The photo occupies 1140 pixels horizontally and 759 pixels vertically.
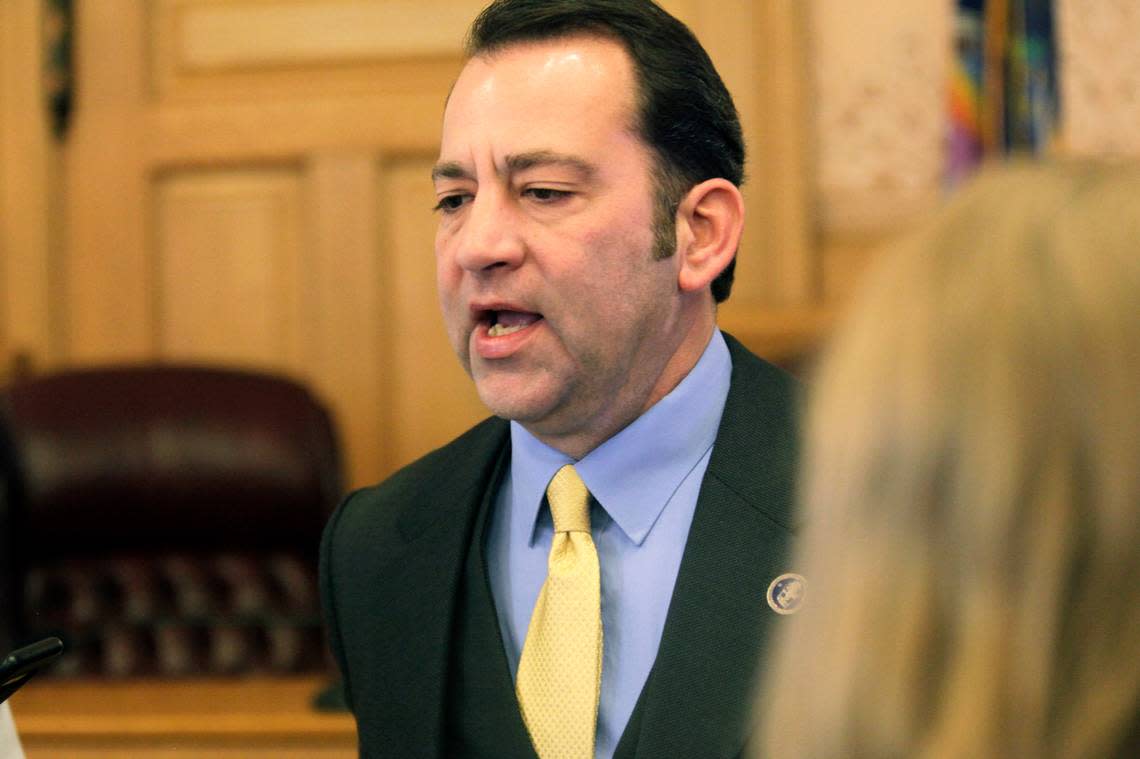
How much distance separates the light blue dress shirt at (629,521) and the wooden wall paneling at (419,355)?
70.2 inches

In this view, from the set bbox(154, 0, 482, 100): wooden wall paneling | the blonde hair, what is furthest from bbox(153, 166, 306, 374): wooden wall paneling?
the blonde hair

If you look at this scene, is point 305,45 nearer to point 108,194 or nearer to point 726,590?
point 108,194

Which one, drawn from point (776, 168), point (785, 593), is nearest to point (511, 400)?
point (785, 593)

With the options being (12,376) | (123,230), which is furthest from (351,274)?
(12,376)

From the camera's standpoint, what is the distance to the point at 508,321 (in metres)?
1.37

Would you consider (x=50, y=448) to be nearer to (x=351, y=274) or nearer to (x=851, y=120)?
(x=351, y=274)

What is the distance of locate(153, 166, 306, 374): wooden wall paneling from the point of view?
10.8 ft

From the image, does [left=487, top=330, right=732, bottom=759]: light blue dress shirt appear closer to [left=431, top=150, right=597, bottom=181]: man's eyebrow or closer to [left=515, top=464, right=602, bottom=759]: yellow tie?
[left=515, top=464, right=602, bottom=759]: yellow tie

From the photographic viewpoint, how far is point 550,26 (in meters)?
1.40

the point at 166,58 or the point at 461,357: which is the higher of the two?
the point at 166,58

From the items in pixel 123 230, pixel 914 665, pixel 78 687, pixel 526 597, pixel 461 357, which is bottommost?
pixel 78 687

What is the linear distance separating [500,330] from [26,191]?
2340 mm

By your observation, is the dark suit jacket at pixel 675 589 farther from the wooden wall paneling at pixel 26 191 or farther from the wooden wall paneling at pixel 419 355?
the wooden wall paneling at pixel 26 191

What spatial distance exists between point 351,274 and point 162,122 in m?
0.58
